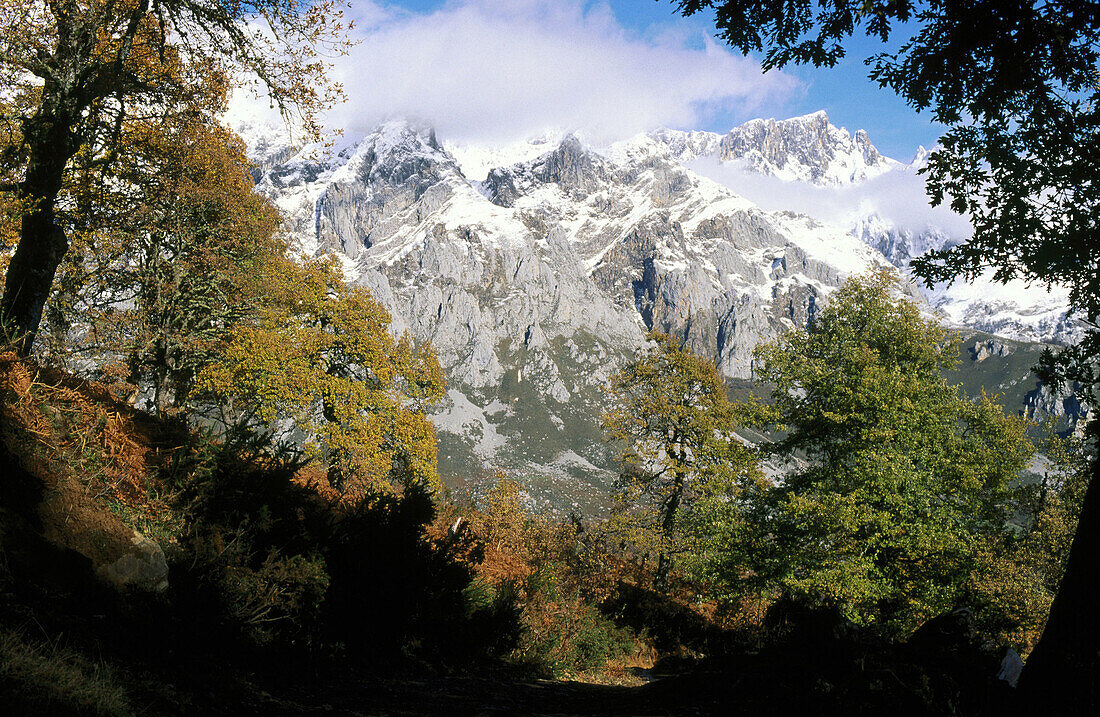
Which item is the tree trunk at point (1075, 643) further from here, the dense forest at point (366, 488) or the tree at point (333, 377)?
the tree at point (333, 377)

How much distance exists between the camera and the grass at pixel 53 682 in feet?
11.0

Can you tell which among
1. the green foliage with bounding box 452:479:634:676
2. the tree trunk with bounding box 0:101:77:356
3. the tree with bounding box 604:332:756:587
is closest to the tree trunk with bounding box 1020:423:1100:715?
the green foliage with bounding box 452:479:634:676

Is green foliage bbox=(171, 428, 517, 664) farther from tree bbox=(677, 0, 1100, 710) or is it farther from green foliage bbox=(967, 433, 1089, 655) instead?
green foliage bbox=(967, 433, 1089, 655)

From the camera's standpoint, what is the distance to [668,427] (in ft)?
83.3

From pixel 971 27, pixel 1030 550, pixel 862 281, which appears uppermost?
pixel 862 281

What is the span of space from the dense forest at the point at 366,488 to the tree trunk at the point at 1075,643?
0.14 feet

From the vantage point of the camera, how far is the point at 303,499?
297 inches

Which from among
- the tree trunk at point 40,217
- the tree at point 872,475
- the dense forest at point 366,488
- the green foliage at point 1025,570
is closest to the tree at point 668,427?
the dense forest at point 366,488

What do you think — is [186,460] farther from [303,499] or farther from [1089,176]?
[1089,176]

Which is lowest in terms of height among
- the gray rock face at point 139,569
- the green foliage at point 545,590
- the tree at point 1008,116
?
the green foliage at point 545,590

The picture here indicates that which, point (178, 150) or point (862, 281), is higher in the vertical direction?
point (862, 281)

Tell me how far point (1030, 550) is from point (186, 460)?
3647 centimetres

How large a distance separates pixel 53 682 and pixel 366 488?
9.75 meters

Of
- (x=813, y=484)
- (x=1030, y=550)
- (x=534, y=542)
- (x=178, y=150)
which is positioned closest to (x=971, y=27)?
(x=813, y=484)
